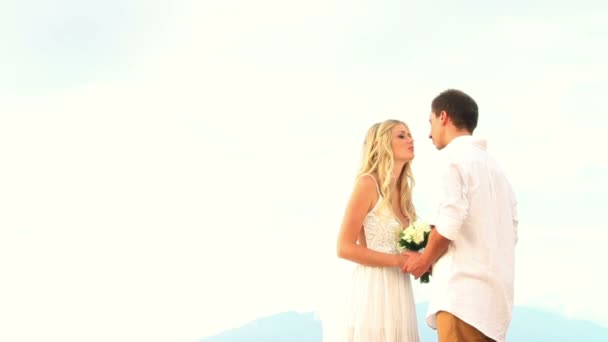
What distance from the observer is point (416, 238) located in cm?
573

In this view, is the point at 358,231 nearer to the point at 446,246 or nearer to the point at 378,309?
the point at 378,309

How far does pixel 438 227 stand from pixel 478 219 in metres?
0.28

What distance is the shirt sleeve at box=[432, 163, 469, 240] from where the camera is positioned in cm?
488

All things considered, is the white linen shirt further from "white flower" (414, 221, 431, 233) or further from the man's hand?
"white flower" (414, 221, 431, 233)

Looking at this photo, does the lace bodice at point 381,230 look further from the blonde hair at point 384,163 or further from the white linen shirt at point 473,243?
the white linen shirt at point 473,243

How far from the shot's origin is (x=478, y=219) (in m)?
5.00

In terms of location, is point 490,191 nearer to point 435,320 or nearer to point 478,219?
point 478,219

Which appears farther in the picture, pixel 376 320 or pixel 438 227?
pixel 376 320

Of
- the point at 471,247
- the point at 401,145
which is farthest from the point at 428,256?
A: the point at 401,145

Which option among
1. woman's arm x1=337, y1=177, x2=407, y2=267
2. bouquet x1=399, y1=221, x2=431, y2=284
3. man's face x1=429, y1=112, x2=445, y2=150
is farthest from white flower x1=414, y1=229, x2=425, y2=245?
man's face x1=429, y1=112, x2=445, y2=150

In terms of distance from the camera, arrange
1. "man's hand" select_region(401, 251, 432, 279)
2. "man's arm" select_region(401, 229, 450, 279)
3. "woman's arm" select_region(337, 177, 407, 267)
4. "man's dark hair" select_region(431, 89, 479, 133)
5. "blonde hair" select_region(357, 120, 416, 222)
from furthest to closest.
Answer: "blonde hair" select_region(357, 120, 416, 222) < "woman's arm" select_region(337, 177, 407, 267) < "man's hand" select_region(401, 251, 432, 279) < "man's dark hair" select_region(431, 89, 479, 133) < "man's arm" select_region(401, 229, 450, 279)

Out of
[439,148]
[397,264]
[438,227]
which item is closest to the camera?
[438,227]

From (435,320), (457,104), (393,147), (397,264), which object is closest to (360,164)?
(393,147)

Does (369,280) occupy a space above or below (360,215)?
below
